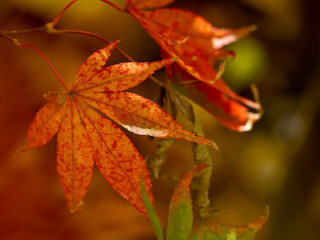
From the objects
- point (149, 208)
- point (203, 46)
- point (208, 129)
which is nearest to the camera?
point (149, 208)

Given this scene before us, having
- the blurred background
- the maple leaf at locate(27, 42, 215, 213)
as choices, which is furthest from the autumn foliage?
the blurred background

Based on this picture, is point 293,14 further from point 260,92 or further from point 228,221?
point 228,221

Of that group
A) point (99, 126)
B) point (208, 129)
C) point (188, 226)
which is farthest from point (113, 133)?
point (208, 129)

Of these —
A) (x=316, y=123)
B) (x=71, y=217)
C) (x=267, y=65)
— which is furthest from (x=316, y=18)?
(x=71, y=217)

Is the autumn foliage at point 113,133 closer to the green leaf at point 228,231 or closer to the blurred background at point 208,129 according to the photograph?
the green leaf at point 228,231

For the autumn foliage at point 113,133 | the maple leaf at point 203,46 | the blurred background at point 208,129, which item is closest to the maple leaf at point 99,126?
the autumn foliage at point 113,133

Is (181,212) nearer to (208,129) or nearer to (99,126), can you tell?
(99,126)

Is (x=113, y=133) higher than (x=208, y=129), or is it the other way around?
(x=113, y=133)
